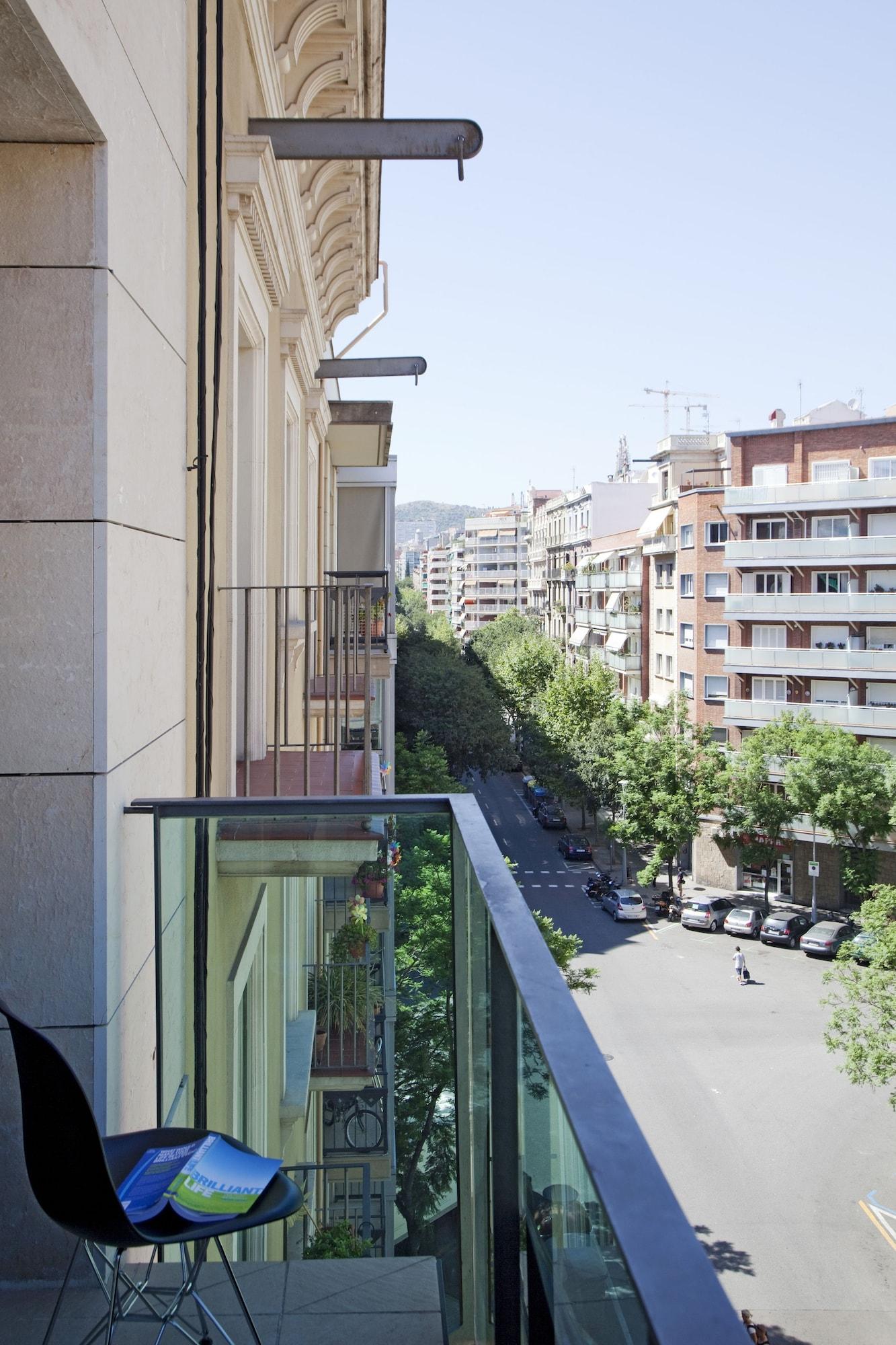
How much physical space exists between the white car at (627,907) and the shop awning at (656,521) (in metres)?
14.9

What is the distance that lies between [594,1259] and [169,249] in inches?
122

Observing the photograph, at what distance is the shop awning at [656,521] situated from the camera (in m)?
42.9

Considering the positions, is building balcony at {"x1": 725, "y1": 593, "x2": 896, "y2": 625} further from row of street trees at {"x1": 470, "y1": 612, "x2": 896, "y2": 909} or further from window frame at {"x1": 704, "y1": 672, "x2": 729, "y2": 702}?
row of street trees at {"x1": 470, "y1": 612, "x2": 896, "y2": 909}

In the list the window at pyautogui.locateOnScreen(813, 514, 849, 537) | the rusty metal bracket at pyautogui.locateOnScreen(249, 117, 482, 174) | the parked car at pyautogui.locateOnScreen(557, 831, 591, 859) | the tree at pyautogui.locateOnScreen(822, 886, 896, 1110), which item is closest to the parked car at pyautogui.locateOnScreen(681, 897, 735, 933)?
the parked car at pyautogui.locateOnScreen(557, 831, 591, 859)

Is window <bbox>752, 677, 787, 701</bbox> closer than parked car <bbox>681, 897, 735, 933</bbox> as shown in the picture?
No

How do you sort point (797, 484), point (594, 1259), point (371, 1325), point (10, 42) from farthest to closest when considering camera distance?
point (797, 484) < point (371, 1325) < point (10, 42) < point (594, 1259)

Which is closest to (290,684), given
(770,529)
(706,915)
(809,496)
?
(706,915)

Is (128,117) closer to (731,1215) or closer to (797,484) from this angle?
(731,1215)

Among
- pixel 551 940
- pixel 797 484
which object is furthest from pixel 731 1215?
pixel 797 484

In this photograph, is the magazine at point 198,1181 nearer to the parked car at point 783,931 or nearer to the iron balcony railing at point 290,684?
the iron balcony railing at point 290,684

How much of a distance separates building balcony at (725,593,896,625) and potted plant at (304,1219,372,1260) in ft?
106

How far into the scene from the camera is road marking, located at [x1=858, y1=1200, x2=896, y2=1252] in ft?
59.9

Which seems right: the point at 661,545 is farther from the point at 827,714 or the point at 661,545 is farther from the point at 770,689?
the point at 827,714

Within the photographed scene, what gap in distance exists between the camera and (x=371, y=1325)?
110 inches
